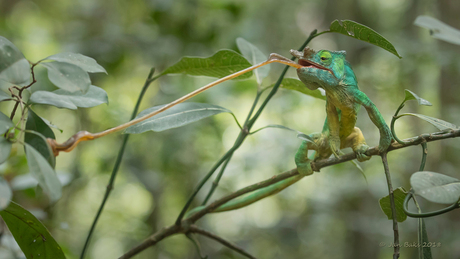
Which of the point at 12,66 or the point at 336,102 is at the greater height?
the point at 336,102

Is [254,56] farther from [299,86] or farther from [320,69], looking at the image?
[320,69]

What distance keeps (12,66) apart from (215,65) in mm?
Result: 556

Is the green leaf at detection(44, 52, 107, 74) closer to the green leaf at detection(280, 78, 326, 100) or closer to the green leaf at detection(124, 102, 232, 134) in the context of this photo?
the green leaf at detection(124, 102, 232, 134)

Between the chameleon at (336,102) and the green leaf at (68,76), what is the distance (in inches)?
20.9

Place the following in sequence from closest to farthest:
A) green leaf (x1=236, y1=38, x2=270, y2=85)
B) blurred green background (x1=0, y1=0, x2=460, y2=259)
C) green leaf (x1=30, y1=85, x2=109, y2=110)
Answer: green leaf (x1=30, y1=85, x2=109, y2=110) → green leaf (x1=236, y1=38, x2=270, y2=85) → blurred green background (x1=0, y1=0, x2=460, y2=259)

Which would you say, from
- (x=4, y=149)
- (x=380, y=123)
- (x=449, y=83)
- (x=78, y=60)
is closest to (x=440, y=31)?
(x=380, y=123)

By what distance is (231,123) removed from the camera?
385 centimetres

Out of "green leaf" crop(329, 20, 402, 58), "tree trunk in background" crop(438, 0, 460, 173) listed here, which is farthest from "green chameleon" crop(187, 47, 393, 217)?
"tree trunk in background" crop(438, 0, 460, 173)

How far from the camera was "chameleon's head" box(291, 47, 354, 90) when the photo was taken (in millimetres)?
874

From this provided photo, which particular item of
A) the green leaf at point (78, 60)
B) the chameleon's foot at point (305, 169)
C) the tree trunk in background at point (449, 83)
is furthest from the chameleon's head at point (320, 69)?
the tree trunk in background at point (449, 83)

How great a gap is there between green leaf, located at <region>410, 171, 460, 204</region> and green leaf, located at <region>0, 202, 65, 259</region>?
2.67ft

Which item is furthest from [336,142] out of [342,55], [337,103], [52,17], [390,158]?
[52,17]

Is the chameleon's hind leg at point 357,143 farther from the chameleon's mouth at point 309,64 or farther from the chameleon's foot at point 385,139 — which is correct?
the chameleon's mouth at point 309,64

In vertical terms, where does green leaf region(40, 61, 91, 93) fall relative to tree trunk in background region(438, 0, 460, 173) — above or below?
below
